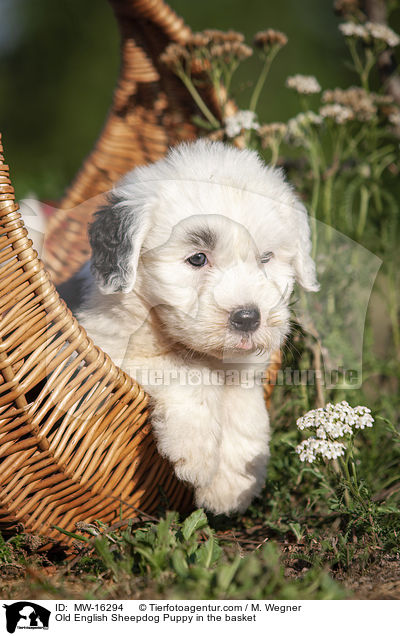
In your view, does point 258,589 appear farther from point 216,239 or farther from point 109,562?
point 216,239

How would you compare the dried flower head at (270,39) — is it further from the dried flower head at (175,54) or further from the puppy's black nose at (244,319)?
the puppy's black nose at (244,319)

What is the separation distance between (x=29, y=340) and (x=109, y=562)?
777 mm

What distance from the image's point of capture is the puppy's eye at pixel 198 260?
2.44 m

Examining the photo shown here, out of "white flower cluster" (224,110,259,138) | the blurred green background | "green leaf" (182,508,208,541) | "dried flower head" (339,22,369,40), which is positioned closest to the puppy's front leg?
"green leaf" (182,508,208,541)

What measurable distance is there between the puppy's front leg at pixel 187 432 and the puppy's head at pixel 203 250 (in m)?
0.22

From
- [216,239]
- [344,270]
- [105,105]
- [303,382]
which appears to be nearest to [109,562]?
[216,239]

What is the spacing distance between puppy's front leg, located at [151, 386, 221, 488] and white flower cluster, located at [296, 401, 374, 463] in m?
0.35

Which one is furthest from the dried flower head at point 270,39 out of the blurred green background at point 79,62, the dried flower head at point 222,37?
the blurred green background at point 79,62

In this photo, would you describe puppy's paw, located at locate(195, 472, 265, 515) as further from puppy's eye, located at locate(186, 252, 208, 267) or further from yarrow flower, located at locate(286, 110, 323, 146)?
yarrow flower, located at locate(286, 110, 323, 146)

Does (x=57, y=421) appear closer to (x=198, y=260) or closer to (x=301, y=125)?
(x=198, y=260)

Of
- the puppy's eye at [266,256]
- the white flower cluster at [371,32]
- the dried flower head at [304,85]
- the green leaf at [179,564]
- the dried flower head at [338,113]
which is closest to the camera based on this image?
the green leaf at [179,564]

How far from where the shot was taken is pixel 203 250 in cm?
243

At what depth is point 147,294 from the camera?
2473mm
